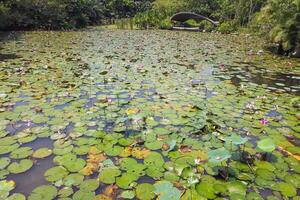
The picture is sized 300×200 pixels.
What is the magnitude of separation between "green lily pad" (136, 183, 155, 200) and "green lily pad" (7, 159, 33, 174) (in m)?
1.06

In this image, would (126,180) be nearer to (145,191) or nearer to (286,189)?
(145,191)

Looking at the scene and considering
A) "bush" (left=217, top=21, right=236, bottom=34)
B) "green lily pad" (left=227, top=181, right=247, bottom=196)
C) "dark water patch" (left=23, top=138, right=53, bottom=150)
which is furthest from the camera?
"bush" (left=217, top=21, right=236, bottom=34)

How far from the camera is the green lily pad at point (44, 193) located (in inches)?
84.1

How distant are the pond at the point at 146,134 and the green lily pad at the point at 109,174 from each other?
0.05 ft

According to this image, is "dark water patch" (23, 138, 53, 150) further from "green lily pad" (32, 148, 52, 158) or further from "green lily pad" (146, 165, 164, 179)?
"green lily pad" (146, 165, 164, 179)

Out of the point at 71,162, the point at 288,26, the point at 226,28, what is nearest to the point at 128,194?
the point at 71,162

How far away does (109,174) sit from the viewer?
244 cm

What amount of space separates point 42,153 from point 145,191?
1188 millimetres

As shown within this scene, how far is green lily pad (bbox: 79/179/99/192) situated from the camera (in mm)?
2254

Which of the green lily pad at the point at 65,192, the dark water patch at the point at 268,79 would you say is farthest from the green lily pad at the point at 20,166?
the dark water patch at the point at 268,79

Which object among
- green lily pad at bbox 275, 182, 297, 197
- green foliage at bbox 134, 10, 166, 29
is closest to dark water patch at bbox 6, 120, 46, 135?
green lily pad at bbox 275, 182, 297, 197

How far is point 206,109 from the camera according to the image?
157 inches

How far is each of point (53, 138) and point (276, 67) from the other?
612cm

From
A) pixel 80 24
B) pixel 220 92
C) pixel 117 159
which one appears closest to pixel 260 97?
pixel 220 92
